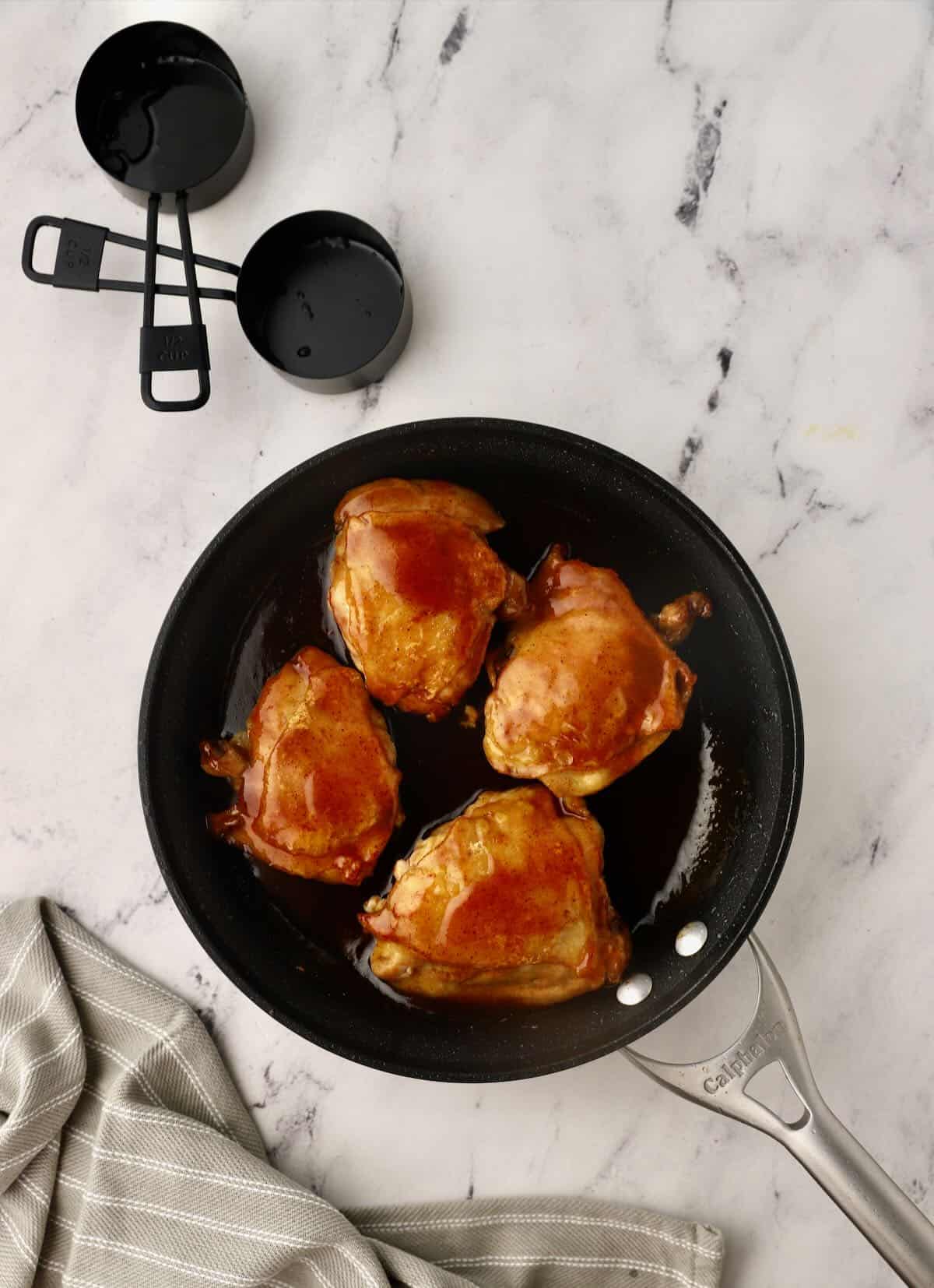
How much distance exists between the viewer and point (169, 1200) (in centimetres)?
256

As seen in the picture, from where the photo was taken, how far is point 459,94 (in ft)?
8.87

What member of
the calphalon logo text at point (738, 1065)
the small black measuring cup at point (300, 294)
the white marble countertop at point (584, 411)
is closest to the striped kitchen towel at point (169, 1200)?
the white marble countertop at point (584, 411)

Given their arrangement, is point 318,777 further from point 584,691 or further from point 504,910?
point 584,691

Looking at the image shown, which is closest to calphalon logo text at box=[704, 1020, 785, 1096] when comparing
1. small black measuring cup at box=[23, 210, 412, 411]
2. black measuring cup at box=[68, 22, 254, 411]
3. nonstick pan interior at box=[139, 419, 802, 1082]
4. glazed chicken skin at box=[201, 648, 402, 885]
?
nonstick pan interior at box=[139, 419, 802, 1082]

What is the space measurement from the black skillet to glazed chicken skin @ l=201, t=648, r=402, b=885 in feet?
0.36

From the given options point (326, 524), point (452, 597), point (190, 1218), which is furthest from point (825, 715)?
point (190, 1218)

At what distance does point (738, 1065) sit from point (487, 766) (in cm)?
84

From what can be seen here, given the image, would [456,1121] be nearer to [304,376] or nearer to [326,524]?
[326,524]

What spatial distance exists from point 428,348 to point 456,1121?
187cm

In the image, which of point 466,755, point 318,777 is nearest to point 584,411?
point 466,755

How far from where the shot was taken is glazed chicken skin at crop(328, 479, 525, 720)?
2.35m

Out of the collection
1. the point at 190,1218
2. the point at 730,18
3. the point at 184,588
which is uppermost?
the point at 730,18

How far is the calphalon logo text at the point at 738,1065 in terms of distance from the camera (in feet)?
7.70

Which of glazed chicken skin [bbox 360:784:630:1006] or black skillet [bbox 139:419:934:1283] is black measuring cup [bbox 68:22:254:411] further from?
glazed chicken skin [bbox 360:784:630:1006]
